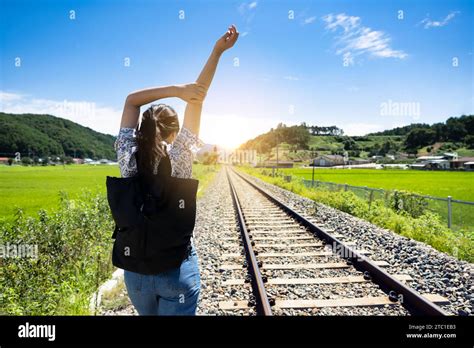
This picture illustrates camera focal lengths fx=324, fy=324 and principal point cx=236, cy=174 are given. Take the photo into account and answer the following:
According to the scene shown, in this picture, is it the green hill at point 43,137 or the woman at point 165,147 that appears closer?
the woman at point 165,147

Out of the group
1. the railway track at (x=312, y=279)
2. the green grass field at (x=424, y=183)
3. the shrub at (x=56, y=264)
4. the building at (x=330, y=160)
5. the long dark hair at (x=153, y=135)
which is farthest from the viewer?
the building at (x=330, y=160)

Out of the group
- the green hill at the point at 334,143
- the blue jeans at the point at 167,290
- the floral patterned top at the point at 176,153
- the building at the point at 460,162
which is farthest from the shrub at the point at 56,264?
the building at the point at 460,162

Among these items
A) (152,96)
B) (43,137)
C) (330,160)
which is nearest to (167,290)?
(152,96)

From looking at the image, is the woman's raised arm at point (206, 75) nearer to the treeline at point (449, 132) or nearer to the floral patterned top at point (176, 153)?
the floral patterned top at point (176, 153)

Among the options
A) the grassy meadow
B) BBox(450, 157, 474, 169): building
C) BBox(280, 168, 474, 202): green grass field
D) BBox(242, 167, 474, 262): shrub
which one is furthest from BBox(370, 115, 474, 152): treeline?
the grassy meadow

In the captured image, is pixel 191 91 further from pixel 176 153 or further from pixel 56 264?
pixel 56 264

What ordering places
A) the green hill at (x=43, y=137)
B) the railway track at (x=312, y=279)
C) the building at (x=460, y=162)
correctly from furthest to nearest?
the building at (x=460, y=162), the green hill at (x=43, y=137), the railway track at (x=312, y=279)

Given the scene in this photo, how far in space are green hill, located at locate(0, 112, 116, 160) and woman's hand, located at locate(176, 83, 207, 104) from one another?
774mm

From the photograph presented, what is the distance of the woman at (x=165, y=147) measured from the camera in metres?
1.46

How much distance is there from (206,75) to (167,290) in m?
1.03

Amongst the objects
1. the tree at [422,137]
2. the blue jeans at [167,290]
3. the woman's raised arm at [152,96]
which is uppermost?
the tree at [422,137]

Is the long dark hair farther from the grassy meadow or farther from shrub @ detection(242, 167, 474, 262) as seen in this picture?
shrub @ detection(242, 167, 474, 262)

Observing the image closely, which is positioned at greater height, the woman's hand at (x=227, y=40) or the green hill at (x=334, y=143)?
the green hill at (x=334, y=143)
